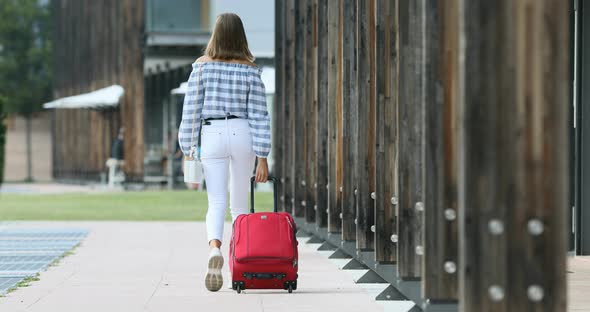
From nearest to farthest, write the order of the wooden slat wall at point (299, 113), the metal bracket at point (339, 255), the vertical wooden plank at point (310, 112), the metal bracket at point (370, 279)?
the metal bracket at point (370, 279) → the metal bracket at point (339, 255) → the vertical wooden plank at point (310, 112) → the wooden slat wall at point (299, 113)

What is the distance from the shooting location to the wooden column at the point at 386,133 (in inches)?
311

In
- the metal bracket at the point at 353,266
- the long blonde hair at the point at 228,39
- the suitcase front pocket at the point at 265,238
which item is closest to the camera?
the suitcase front pocket at the point at 265,238

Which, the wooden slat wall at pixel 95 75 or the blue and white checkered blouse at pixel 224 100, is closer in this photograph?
the blue and white checkered blouse at pixel 224 100

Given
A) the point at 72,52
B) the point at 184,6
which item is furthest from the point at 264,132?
the point at 72,52

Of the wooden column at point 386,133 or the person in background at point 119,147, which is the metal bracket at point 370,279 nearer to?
the wooden column at point 386,133

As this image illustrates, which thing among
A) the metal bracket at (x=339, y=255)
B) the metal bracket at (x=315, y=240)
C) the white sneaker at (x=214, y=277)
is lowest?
the metal bracket at (x=315, y=240)

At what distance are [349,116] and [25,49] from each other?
53.6m

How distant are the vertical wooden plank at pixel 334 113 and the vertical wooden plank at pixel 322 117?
24cm

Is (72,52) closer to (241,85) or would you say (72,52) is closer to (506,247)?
(241,85)

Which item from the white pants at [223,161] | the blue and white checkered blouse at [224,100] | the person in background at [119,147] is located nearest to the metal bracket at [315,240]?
the white pants at [223,161]

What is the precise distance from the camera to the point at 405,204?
273 inches

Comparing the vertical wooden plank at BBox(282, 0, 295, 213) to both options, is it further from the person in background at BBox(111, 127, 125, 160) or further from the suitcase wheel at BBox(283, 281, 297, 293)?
the person in background at BBox(111, 127, 125, 160)

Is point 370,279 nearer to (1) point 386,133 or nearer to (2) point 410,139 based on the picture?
(1) point 386,133

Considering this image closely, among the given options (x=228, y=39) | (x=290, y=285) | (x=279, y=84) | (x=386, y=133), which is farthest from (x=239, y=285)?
(x=279, y=84)
